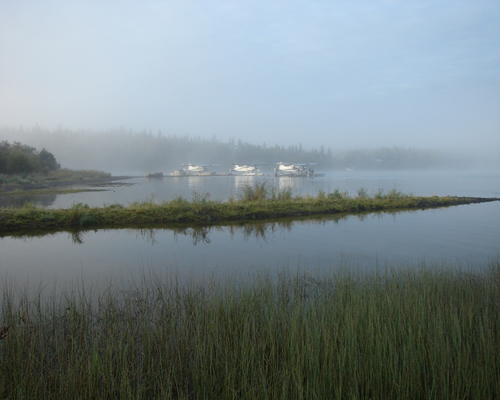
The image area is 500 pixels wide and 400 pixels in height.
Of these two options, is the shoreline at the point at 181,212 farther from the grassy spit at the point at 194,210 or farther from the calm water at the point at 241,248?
the calm water at the point at 241,248

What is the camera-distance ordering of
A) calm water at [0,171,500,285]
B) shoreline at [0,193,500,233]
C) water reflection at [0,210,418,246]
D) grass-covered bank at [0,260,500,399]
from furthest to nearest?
shoreline at [0,193,500,233] < water reflection at [0,210,418,246] < calm water at [0,171,500,285] < grass-covered bank at [0,260,500,399]

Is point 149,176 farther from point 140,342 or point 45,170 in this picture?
point 140,342

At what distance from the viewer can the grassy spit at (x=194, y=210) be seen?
10.0 metres

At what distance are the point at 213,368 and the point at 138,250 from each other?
17.0 ft

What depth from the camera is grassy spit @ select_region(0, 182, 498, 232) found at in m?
10.0

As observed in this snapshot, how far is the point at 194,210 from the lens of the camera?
11.5 m

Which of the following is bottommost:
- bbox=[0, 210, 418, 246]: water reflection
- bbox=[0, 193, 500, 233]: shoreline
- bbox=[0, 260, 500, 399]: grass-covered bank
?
bbox=[0, 260, 500, 399]: grass-covered bank

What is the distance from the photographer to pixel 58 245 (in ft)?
25.5

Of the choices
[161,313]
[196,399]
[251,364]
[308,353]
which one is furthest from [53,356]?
[308,353]

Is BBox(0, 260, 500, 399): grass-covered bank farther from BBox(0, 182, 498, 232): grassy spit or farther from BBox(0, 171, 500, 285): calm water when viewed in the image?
BBox(0, 182, 498, 232): grassy spit

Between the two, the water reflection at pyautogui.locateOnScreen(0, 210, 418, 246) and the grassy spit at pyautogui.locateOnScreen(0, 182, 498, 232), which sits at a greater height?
the grassy spit at pyautogui.locateOnScreen(0, 182, 498, 232)

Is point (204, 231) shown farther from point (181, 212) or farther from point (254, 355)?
point (254, 355)

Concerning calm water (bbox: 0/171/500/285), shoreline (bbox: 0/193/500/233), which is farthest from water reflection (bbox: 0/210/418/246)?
shoreline (bbox: 0/193/500/233)

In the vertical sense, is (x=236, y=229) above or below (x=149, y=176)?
below
